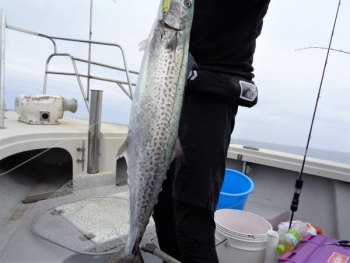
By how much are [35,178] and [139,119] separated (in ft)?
10.3

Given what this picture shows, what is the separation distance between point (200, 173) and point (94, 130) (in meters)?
2.13

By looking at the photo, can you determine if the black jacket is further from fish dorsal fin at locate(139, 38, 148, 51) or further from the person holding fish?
fish dorsal fin at locate(139, 38, 148, 51)

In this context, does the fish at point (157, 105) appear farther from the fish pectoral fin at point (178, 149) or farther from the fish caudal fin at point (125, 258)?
the fish caudal fin at point (125, 258)

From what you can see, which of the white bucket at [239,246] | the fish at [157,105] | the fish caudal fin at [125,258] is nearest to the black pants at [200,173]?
the fish at [157,105]

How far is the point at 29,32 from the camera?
11.2 ft

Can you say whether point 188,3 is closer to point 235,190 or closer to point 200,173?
point 200,173

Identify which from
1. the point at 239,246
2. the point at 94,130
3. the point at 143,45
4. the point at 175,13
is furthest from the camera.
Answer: the point at 94,130

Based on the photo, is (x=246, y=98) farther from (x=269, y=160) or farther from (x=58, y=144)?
(x=269, y=160)

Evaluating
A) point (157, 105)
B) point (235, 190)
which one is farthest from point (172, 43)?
point (235, 190)

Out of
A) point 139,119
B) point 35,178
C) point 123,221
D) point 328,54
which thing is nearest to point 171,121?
point 139,119

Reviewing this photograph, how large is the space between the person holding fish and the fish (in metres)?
0.11

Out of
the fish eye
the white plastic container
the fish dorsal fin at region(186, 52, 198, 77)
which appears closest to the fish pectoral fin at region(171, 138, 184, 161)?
the fish dorsal fin at region(186, 52, 198, 77)

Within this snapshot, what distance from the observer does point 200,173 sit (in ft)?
4.11

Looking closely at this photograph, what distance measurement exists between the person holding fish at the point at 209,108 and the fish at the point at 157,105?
4.3 inches
